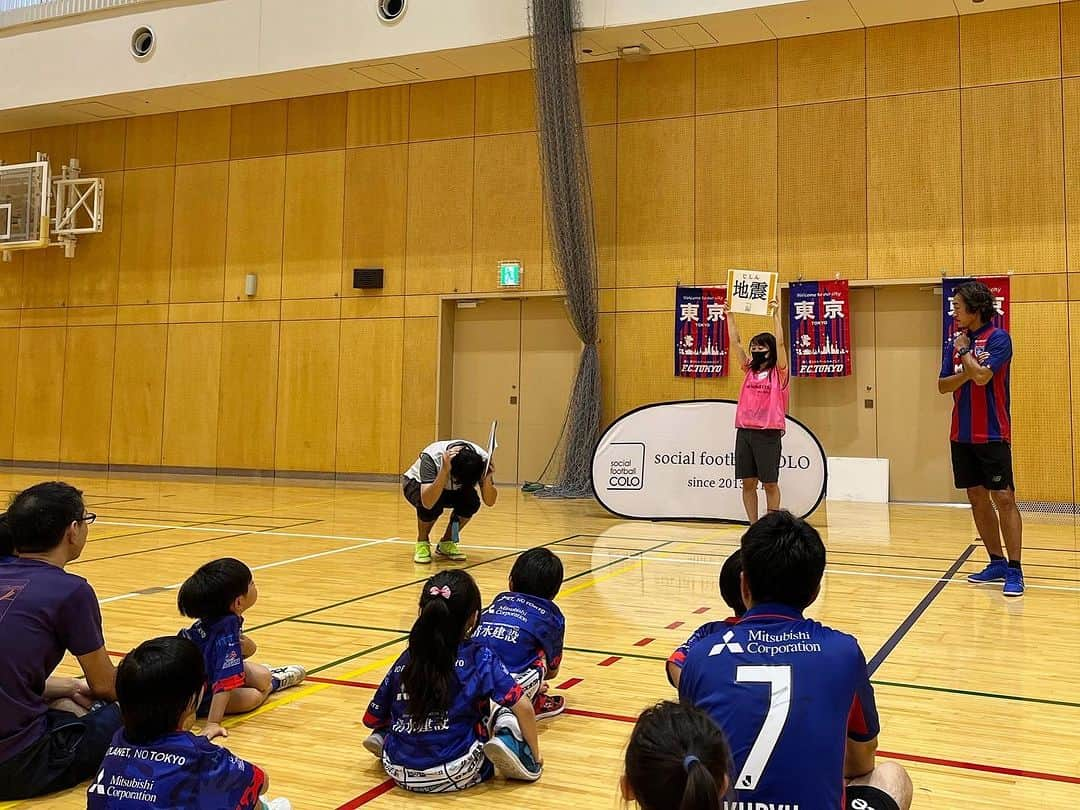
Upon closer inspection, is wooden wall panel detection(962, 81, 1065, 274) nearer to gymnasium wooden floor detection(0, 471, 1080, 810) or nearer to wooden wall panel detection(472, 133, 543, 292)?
gymnasium wooden floor detection(0, 471, 1080, 810)

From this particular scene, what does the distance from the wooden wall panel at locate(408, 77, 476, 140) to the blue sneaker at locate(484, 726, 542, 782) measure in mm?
11653

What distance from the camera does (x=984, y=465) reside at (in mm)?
5285

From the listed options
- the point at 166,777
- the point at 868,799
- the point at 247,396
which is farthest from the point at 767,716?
the point at 247,396

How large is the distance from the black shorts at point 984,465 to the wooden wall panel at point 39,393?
14417 millimetres

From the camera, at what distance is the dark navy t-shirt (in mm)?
2422

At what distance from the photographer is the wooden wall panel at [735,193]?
11.6m

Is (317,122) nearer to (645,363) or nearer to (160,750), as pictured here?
(645,363)

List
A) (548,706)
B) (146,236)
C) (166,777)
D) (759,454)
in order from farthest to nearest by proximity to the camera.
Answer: (146,236) < (759,454) < (548,706) < (166,777)

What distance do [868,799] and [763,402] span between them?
592 cm

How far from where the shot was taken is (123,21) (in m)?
13.8

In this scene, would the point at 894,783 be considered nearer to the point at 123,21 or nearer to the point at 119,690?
the point at 119,690

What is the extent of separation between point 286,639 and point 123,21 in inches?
503

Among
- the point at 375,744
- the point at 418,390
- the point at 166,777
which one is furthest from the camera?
the point at 418,390

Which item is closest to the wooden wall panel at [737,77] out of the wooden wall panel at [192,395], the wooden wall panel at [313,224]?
the wooden wall panel at [313,224]
